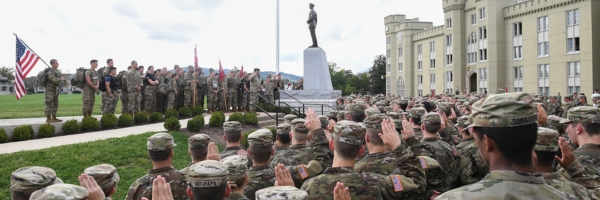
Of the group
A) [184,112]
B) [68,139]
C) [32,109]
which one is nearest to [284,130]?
[68,139]

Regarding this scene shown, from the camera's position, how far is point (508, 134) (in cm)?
238

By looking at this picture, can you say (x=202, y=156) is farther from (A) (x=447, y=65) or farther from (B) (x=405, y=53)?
(B) (x=405, y=53)

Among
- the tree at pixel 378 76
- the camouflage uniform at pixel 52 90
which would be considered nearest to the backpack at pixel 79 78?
the camouflage uniform at pixel 52 90

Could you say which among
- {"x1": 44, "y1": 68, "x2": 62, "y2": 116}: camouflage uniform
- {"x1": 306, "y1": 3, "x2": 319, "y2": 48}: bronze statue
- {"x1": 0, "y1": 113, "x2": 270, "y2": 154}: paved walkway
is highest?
{"x1": 306, "y1": 3, "x2": 319, "y2": 48}: bronze statue

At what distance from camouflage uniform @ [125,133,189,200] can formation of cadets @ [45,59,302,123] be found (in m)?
11.0

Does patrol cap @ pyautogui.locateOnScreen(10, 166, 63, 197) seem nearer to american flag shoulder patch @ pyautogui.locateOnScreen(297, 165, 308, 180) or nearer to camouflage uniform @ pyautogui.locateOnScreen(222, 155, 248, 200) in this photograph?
camouflage uniform @ pyautogui.locateOnScreen(222, 155, 248, 200)

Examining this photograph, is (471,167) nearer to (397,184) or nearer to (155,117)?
(397,184)

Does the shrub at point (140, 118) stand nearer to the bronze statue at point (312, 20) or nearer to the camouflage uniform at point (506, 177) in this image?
the bronze statue at point (312, 20)

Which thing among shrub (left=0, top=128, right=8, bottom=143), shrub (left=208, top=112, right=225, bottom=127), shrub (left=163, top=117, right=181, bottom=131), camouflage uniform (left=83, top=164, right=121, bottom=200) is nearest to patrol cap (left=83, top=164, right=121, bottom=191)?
camouflage uniform (left=83, top=164, right=121, bottom=200)

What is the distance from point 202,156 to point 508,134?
349cm

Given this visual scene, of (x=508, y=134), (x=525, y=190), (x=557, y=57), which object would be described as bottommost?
(x=525, y=190)

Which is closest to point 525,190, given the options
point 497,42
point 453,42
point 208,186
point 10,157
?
point 208,186

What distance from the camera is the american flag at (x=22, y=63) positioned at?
13.6m

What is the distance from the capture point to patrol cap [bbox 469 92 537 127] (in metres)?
2.40
